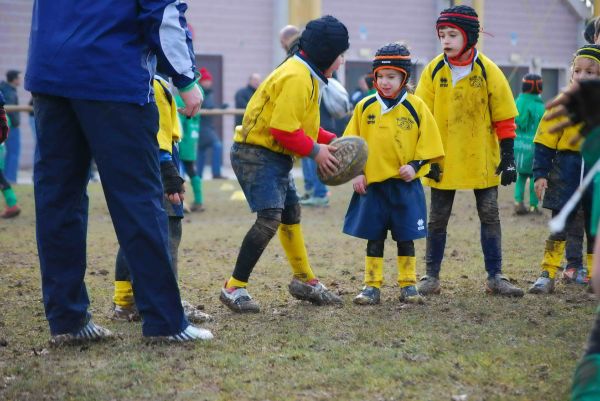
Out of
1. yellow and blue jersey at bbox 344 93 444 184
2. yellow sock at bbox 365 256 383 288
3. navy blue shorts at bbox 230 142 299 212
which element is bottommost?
yellow sock at bbox 365 256 383 288

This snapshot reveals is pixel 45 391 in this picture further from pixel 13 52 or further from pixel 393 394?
pixel 13 52

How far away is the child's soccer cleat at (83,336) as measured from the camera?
473 centimetres

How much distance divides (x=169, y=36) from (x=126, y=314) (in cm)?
196

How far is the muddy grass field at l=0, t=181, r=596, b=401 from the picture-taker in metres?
3.96

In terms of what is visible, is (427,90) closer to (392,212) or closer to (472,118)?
(472,118)

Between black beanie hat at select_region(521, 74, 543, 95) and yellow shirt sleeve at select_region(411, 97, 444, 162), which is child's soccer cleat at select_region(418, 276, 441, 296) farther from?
black beanie hat at select_region(521, 74, 543, 95)

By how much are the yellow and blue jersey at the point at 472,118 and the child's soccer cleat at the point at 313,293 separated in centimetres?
119

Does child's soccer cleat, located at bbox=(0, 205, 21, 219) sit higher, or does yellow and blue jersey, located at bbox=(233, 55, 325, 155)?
yellow and blue jersey, located at bbox=(233, 55, 325, 155)

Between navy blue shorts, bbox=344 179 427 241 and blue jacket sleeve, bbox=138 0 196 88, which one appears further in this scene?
navy blue shorts, bbox=344 179 427 241

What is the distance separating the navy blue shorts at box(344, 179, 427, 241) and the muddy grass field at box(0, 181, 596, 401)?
1.65ft

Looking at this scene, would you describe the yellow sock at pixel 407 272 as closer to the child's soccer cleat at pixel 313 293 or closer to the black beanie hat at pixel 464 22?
the child's soccer cleat at pixel 313 293

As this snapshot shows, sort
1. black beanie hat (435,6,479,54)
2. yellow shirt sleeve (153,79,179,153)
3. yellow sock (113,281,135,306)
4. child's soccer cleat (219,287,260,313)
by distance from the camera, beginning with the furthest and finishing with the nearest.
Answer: black beanie hat (435,6,479,54)
child's soccer cleat (219,287,260,313)
yellow sock (113,281,135,306)
yellow shirt sleeve (153,79,179,153)

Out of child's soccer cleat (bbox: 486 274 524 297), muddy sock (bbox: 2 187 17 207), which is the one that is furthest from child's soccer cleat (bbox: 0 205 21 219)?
child's soccer cleat (bbox: 486 274 524 297)

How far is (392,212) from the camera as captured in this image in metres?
6.06
